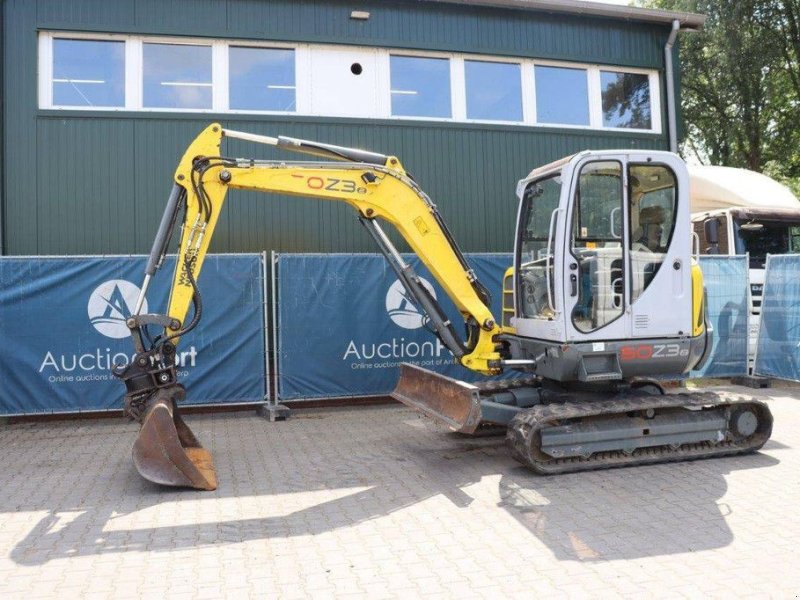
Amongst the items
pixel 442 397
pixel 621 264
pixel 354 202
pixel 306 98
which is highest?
pixel 306 98

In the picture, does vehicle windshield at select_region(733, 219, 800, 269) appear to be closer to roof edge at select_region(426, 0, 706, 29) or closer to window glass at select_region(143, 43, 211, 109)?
roof edge at select_region(426, 0, 706, 29)

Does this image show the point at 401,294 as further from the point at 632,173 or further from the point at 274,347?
the point at 632,173

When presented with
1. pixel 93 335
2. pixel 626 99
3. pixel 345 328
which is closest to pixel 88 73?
pixel 93 335

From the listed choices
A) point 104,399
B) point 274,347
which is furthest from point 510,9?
point 104,399

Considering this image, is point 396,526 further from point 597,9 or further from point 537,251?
point 597,9

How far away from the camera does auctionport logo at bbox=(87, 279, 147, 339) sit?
8805 millimetres

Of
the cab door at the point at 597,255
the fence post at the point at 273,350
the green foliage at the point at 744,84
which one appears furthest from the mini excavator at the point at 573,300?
the green foliage at the point at 744,84

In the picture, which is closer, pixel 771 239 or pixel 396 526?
pixel 396 526

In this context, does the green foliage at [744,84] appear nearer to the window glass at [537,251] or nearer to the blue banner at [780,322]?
the blue banner at [780,322]

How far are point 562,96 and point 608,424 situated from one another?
24.5ft

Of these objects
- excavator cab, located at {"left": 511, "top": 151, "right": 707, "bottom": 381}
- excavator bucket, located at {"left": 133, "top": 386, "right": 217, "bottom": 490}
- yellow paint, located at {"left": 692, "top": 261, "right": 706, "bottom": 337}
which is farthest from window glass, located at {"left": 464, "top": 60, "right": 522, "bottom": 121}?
excavator bucket, located at {"left": 133, "top": 386, "right": 217, "bottom": 490}

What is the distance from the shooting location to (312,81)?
10.9 metres

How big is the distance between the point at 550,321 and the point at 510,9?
732 cm

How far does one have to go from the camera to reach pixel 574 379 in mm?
6578
